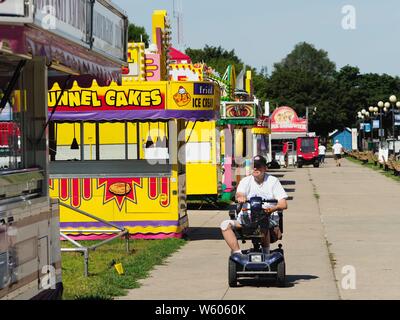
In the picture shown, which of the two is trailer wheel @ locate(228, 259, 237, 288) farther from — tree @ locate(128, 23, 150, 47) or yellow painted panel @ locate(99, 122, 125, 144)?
tree @ locate(128, 23, 150, 47)

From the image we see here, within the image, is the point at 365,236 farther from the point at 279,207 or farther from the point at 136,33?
the point at 136,33

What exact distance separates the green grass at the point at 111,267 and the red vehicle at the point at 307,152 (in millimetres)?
43739

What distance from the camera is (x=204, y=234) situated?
17.0 meters

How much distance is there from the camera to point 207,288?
34.0 ft

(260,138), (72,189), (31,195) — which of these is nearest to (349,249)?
(72,189)

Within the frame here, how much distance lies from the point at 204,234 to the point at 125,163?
238 centimetres

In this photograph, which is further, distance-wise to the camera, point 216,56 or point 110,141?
point 216,56

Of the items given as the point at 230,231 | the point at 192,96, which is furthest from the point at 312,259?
the point at 192,96

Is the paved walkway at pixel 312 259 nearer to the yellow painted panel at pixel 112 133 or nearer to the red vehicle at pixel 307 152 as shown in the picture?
the yellow painted panel at pixel 112 133

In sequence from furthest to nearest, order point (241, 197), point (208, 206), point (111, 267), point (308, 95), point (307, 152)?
point (308, 95)
point (307, 152)
point (208, 206)
point (111, 267)
point (241, 197)

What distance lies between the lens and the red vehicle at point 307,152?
5847cm

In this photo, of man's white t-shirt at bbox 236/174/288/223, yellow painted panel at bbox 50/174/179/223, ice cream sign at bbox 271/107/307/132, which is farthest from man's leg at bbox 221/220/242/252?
ice cream sign at bbox 271/107/307/132

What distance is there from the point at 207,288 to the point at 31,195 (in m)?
3.28

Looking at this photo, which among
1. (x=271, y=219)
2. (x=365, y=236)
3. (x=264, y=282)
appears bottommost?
(x=365, y=236)
